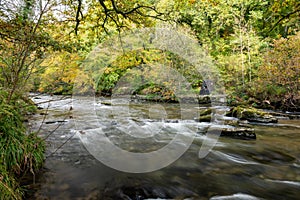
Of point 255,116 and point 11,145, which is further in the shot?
point 255,116

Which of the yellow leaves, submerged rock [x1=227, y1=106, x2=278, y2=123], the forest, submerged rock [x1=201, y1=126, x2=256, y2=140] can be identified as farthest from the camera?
submerged rock [x1=227, y1=106, x2=278, y2=123]

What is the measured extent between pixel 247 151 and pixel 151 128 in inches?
115

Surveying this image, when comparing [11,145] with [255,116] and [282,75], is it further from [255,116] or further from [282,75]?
[282,75]

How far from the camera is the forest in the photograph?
8.24ft

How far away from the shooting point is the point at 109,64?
920 centimetres

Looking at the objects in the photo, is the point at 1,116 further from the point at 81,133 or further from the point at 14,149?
the point at 81,133

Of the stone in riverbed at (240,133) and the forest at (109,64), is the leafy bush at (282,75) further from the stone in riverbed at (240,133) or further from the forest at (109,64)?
the stone in riverbed at (240,133)

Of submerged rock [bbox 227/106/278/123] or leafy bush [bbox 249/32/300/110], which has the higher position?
leafy bush [bbox 249/32/300/110]

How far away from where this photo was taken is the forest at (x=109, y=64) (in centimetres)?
251

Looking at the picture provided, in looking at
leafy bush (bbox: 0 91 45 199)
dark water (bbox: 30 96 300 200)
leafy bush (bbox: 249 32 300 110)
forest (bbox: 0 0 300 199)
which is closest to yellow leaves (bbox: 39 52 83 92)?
forest (bbox: 0 0 300 199)

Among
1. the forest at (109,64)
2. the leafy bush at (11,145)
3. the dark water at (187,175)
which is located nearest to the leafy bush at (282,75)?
the forest at (109,64)

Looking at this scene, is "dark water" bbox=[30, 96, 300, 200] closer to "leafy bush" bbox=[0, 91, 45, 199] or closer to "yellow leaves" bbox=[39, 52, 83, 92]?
"leafy bush" bbox=[0, 91, 45, 199]

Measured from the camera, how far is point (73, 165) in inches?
133

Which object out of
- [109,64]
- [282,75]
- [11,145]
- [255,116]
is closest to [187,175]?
[11,145]
